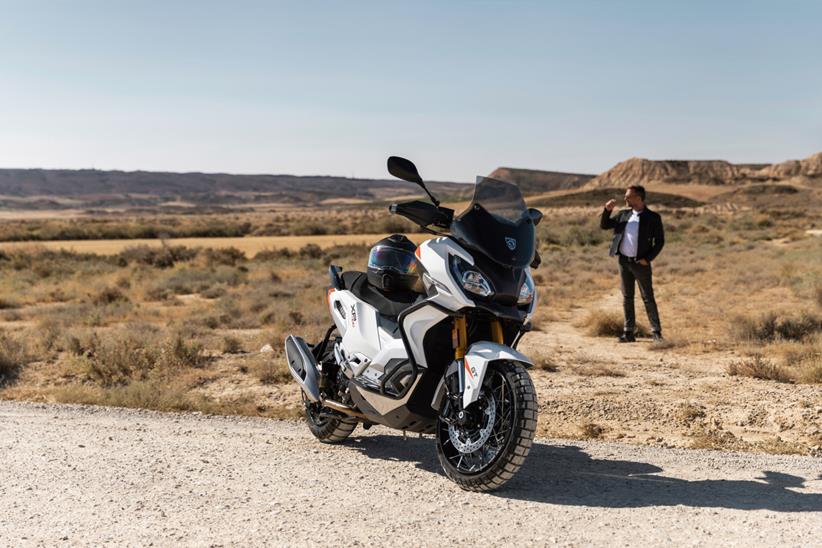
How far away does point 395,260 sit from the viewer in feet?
19.0

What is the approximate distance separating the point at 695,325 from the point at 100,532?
1165 cm

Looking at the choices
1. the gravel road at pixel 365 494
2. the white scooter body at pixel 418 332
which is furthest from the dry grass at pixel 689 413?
the white scooter body at pixel 418 332

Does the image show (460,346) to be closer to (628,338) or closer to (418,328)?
(418,328)

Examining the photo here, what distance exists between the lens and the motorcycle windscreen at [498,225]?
5.00 metres

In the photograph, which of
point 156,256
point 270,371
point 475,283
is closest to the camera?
point 475,283

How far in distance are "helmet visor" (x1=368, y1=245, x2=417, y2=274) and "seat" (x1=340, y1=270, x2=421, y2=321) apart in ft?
0.58

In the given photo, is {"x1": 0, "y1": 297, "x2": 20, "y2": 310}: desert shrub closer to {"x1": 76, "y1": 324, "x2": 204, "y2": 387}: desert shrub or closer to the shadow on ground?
{"x1": 76, "y1": 324, "x2": 204, "y2": 387}: desert shrub

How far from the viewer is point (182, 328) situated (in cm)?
1397

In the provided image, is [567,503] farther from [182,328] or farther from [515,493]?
[182,328]

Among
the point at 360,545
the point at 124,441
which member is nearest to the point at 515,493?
the point at 360,545

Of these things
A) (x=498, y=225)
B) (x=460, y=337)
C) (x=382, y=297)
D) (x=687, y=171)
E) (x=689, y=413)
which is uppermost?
(x=687, y=171)

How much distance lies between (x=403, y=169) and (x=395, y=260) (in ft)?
2.77

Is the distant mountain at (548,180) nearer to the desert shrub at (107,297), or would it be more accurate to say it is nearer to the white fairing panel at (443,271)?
the desert shrub at (107,297)

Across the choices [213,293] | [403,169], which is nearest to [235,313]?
[213,293]
